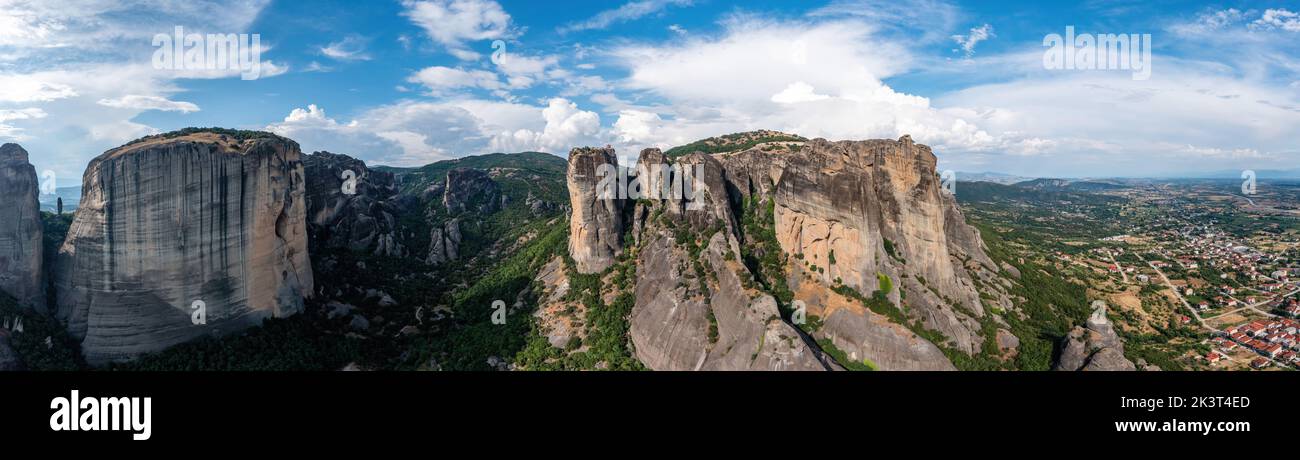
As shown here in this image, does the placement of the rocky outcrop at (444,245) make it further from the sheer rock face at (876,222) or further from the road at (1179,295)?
the road at (1179,295)

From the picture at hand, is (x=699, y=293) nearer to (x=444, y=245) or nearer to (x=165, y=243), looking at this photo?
(x=165, y=243)

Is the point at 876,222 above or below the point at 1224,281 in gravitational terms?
above

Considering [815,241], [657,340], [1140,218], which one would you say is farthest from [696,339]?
[1140,218]

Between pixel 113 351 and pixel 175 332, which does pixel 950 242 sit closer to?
pixel 175 332

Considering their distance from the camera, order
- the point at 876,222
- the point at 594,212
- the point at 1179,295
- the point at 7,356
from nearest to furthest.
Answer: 1. the point at 7,356
2. the point at 876,222
3. the point at 594,212
4. the point at 1179,295

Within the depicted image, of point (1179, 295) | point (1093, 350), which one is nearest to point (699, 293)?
point (1093, 350)

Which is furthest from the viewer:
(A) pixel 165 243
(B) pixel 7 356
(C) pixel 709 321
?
(C) pixel 709 321
